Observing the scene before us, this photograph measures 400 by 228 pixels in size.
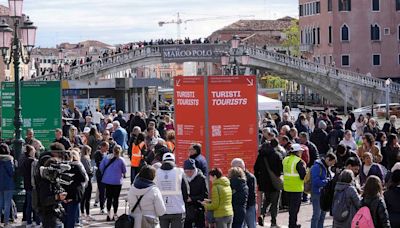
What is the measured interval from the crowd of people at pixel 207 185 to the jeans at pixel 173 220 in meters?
0.01

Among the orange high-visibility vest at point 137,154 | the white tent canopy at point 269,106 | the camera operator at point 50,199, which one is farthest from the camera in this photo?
the white tent canopy at point 269,106

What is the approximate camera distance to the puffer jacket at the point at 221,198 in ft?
45.1

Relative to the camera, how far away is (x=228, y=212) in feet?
45.8

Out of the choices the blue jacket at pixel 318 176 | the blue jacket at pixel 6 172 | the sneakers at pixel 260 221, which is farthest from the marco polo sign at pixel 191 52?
the blue jacket at pixel 318 176

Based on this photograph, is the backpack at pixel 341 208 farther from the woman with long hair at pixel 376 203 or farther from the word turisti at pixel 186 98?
the word turisti at pixel 186 98

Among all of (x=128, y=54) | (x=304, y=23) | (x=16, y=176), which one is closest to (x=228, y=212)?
(x=16, y=176)

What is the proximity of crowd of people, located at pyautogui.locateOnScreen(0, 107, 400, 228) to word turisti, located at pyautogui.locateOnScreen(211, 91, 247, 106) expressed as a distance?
0.84m

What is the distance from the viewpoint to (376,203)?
11.0 meters

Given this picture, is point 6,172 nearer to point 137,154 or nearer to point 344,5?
point 137,154

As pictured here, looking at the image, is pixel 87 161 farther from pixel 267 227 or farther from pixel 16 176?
pixel 267 227

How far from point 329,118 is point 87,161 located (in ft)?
45.0

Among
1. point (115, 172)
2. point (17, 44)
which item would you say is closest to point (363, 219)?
point (115, 172)

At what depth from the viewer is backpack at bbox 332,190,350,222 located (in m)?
12.0

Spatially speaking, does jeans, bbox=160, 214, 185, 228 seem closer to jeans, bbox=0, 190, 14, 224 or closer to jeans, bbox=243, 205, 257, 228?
jeans, bbox=243, 205, 257, 228
